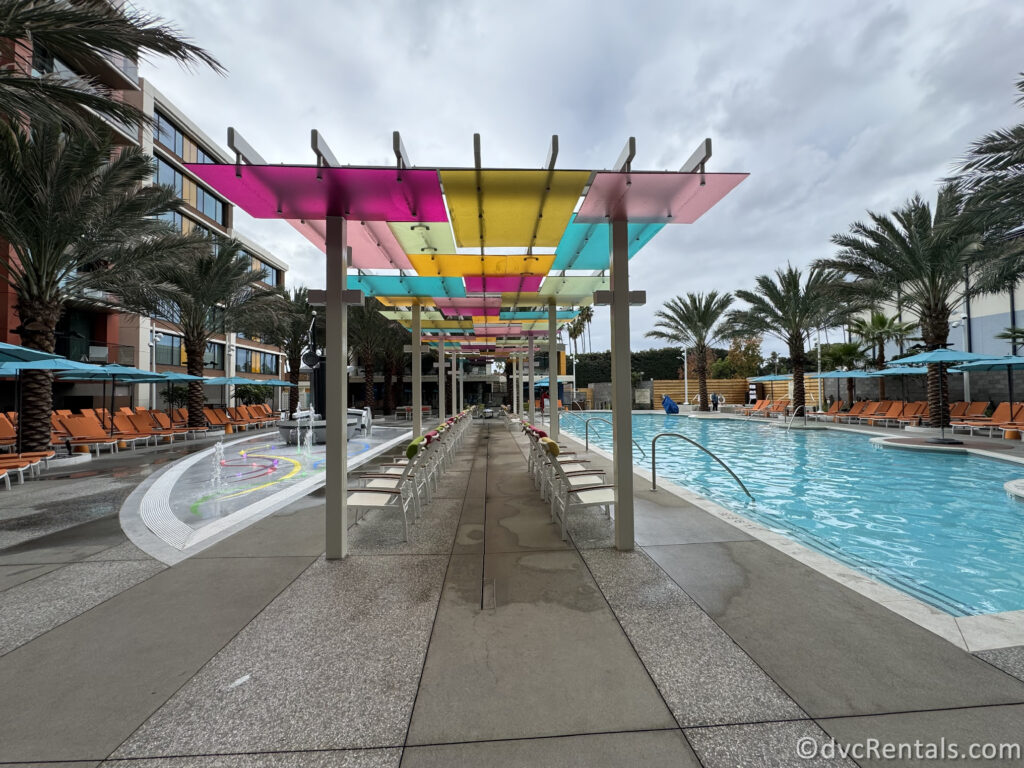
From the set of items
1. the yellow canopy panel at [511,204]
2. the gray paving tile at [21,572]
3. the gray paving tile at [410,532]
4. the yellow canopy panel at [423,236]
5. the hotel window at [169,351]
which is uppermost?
the hotel window at [169,351]

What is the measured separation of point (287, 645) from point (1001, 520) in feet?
28.1

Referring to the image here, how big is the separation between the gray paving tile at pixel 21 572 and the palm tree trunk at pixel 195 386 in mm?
15033

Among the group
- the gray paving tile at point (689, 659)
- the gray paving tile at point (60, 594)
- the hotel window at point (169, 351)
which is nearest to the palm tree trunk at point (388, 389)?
the hotel window at point (169, 351)

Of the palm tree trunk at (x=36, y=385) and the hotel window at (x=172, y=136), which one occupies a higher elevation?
the hotel window at (x=172, y=136)

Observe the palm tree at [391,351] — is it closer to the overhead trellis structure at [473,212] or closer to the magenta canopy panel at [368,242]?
the magenta canopy panel at [368,242]

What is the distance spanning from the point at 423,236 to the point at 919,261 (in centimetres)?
1848

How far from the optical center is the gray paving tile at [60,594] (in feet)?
9.99

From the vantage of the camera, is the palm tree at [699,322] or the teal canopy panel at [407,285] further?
the palm tree at [699,322]

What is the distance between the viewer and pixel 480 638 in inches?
112

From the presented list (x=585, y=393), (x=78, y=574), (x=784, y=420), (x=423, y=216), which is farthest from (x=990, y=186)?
(x=585, y=393)

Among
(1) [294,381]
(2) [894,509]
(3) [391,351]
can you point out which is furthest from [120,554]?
(3) [391,351]

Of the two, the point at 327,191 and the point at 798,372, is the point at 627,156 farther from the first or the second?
the point at 798,372

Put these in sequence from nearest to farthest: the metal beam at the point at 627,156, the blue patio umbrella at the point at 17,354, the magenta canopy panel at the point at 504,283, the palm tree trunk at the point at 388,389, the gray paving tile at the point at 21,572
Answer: the metal beam at the point at 627,156 < the gray paving tile at the point at 21,572 < the magenta canopy panel at the point at 504,283 < the blue patio umbrella at the point at 17,354 < the palm tree trunk at the point at 388,389

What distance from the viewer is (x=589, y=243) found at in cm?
598
